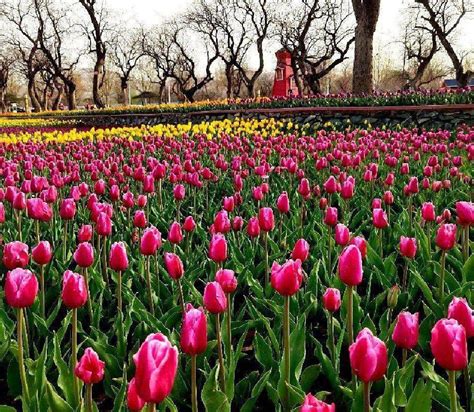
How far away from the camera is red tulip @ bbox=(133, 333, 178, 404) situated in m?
0.90

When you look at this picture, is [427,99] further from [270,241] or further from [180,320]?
[180,320]

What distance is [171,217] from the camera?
3.98 m

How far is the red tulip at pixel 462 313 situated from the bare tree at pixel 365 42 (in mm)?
15264

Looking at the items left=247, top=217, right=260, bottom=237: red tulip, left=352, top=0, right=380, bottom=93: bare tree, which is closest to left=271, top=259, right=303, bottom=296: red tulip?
left=247, top=217, right=260, bottom=237: red tulip

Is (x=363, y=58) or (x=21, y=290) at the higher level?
(x=363, y=58)

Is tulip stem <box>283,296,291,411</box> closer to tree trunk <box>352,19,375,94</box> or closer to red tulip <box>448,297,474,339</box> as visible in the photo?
red tulip <box>448,297,474,339</box>

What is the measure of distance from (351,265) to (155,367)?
0.76m

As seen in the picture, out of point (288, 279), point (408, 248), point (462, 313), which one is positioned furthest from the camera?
point (408, 248)

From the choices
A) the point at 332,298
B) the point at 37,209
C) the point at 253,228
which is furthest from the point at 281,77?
the point at 332,298

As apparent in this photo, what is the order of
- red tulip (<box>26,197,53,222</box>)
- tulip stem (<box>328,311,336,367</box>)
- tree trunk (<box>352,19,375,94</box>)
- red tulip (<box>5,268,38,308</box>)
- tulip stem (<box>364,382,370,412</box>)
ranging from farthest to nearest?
tree trunk (<box>352,19,375,94</box>)
red tulip (<box>26,197,53,222</box>)
tulip stem (<box>328,311,336,367</box>)
red tulip (<box>5,268,38,308</box>)
tulip stem (<box>364,382,370,412</box>)

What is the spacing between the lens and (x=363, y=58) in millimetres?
15867

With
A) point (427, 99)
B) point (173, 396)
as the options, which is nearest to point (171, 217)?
point (173, 396)

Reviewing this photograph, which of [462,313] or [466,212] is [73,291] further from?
[466,212]

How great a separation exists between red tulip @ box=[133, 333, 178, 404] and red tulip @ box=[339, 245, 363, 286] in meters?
0.74
